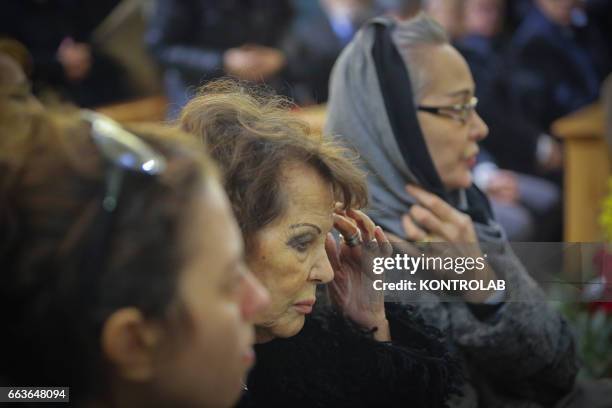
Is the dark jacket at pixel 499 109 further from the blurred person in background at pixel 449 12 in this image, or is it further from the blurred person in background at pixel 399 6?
the blurred person in background at pixel 399 6

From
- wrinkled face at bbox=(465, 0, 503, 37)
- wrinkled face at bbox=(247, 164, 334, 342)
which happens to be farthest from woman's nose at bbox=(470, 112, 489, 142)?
wrinkled face at bbox=(465, 0, 503, 37)

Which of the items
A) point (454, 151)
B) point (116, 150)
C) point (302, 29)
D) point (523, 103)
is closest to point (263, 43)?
point (302, 29)

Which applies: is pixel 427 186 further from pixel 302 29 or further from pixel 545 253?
pixel 302 29

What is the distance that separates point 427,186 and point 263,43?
1.17 m

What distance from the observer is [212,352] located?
115 centimetres

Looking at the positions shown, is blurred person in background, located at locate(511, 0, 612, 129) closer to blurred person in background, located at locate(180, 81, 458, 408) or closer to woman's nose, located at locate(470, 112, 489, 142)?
woman's nose, located at locate(470, 112, 489, 142)

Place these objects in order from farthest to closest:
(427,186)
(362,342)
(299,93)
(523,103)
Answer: (523,103), (299,93), (427,186), (362,342)

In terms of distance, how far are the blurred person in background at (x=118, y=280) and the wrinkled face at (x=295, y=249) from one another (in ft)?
1.43

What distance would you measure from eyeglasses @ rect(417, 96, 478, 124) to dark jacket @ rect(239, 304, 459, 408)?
0.39 meters

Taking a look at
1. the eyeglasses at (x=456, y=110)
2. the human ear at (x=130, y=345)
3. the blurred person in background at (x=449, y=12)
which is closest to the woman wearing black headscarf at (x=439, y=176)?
the eyeglasses at (x=456, y=110)

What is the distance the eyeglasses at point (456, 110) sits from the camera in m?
1.97

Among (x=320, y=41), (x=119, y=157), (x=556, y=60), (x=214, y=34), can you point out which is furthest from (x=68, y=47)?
(x=119, y=157)

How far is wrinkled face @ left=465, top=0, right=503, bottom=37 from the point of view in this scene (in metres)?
2.75

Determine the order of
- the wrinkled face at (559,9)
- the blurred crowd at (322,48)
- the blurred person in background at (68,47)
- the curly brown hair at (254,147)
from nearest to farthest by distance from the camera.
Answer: the curly brown hair at (254,147)
the blurred crowd at (322,48)
the blurred person in background at (68,47)
the wrinkled face at (559,9)
